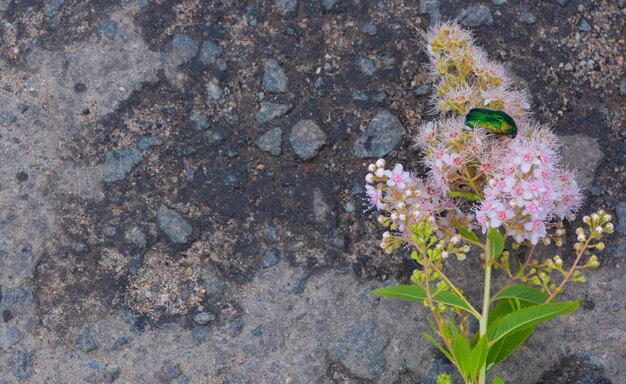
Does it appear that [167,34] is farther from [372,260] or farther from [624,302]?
[624,302]

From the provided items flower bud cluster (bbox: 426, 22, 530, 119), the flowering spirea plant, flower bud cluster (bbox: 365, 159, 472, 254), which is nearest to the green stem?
the flowering spirea plant

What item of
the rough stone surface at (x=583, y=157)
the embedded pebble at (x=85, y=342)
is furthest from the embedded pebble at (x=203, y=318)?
the rough stone surface at (x=583, y=157)

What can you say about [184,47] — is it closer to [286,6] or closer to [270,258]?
[286,6]

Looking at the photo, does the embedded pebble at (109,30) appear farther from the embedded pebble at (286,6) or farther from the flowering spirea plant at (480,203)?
the flowering spirea plant at (480,203)

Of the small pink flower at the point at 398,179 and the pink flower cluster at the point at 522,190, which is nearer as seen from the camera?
the pink flower cluster at the point at 522,190

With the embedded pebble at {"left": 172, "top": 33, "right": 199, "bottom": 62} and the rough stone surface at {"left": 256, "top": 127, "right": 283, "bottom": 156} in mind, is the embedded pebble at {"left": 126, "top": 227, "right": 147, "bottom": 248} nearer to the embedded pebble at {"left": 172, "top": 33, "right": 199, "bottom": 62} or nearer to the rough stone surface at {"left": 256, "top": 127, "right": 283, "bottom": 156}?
the rough stone surface at {"left": 256, "top": 127, "right": 283, "bottom": 156}

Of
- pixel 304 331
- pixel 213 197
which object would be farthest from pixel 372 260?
pixel 213 197

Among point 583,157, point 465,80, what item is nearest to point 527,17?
point 465,80
